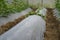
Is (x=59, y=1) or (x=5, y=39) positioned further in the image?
(x=59, y=1)

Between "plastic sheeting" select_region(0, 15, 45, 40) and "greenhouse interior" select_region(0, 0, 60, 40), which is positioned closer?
"plastic sheeting" select_region(0, 15, 45, 40)

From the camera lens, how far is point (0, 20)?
4.80 meters

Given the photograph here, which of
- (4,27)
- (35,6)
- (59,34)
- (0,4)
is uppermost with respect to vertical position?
(0,4)

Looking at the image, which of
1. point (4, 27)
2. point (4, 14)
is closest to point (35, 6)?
point (4, 14)

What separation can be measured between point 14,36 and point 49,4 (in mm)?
9755

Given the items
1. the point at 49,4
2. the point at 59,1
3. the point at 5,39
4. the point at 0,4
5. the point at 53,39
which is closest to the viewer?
the point at 5,39

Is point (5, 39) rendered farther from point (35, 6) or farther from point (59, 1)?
point (35, 6)

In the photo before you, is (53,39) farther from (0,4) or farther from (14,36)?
(14,36)

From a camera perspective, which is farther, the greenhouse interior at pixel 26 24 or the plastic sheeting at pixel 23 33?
the greenhouse interior at pixel 26 24

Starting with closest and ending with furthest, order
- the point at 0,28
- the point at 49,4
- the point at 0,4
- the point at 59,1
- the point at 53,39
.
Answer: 1. the point at 0,28
2. the point at 53,39
3. the point at 0,4
4. the point at 59,1
5. the point at 49,4

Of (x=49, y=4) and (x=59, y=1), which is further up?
(x=59, y=1)

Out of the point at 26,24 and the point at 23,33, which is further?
the point at 26,24

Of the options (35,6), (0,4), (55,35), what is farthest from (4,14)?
(35,6)

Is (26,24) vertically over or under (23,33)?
under
